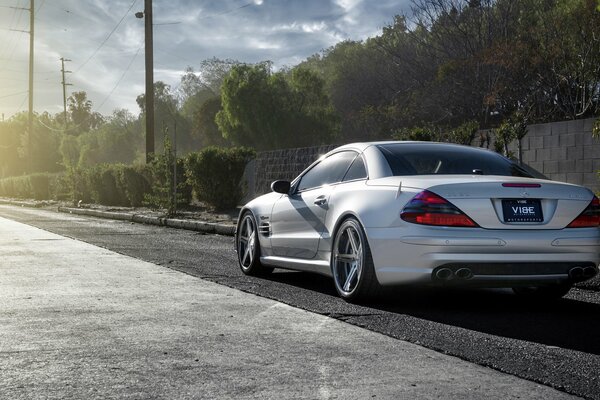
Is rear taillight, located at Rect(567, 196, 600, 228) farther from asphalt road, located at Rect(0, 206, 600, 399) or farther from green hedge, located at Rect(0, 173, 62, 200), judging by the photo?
green hedge, located at Rect(0, 173, 62, 200)

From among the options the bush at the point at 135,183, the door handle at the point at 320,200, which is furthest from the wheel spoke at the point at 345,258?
the bush at the point at 135,183

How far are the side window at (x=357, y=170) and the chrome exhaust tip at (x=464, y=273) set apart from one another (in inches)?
60.5

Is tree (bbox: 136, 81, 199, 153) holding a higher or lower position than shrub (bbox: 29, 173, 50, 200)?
higher

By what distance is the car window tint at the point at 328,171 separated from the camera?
8203 mm

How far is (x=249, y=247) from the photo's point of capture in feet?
31.4

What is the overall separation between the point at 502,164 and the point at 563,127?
8.12 meters

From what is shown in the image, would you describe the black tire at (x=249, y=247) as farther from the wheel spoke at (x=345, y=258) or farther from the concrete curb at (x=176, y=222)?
the concrete curb at (x=176, y=222)

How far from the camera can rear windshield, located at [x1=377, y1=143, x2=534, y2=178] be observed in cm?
746

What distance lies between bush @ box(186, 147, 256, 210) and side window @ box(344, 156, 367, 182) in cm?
1569

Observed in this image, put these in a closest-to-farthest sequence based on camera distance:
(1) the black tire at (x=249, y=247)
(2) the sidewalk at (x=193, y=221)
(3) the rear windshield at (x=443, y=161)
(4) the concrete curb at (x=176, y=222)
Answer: (3) the rear windshield at (x=443, y=161) → (1) the black tire at (x=249, y=247) → (4) the concrete curb at (x=176, y=222) → (2) the sidewalk at (x=193, y=221)

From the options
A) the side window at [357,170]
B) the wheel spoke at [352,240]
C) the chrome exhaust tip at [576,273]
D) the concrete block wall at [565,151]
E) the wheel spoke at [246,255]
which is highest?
the concrete block wall at [565,151]

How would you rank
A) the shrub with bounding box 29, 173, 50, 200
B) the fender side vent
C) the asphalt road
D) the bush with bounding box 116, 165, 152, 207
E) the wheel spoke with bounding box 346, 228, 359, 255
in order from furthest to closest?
the shrub with bounding box 29, 173, 50, 200 → the bush with bounding box 116, 165, 152, 207 → the fender side vent → the wheel spoke with bounding box 346, 228, 359, 255 → the asphalt road

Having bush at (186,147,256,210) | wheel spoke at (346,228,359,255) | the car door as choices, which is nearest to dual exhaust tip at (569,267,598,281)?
wheel spoke at (346,228,359,255)

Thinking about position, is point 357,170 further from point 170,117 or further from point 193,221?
point 170,117
